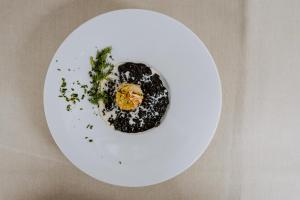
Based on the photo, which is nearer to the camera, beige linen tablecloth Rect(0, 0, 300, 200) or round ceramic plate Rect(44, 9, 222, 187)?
round ceramic plate Rect(44, 9, 222, 187)

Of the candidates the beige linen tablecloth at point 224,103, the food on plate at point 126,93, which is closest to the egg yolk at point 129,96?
the food on plate at point 126,93

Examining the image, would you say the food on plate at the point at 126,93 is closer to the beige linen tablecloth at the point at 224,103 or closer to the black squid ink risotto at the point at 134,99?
the black squid ink risotto at the point at 134,99

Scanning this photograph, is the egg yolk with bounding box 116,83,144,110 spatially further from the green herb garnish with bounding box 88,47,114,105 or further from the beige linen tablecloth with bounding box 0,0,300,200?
the beige linen tablecloth with bounding box 0,0,300,200

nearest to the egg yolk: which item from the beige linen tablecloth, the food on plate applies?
the food on plate

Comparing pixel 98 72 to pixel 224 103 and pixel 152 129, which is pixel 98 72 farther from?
pixel 224 103

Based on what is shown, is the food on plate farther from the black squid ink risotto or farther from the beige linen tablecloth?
the beige linen tablecloth

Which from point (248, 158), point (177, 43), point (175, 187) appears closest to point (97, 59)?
point (177, 43)
